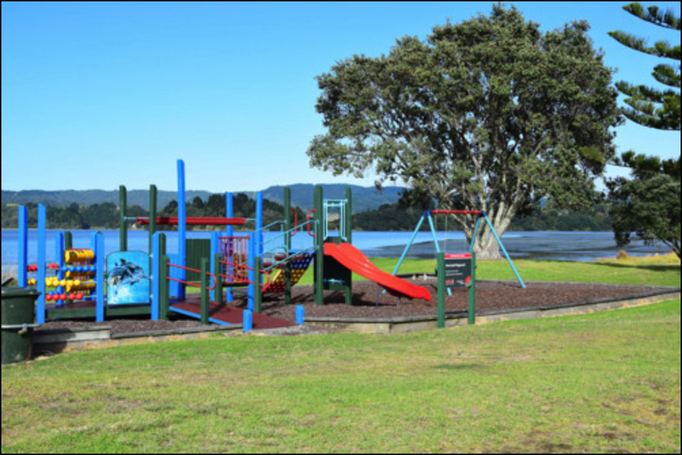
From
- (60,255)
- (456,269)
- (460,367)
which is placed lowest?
(460,367)

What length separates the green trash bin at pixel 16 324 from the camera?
9.84 metres

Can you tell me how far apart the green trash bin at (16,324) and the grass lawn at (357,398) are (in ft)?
1.40

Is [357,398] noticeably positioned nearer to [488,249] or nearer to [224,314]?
[224,314]

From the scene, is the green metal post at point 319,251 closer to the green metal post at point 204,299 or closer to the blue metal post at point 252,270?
the blue metal post at point 252,270

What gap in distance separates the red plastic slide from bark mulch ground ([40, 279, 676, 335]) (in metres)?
0.42

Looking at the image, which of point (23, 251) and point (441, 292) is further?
point (441, 292)

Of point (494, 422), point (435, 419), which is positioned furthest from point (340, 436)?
point (494, 422)

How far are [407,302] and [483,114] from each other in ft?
70.1

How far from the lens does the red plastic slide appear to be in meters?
16.2

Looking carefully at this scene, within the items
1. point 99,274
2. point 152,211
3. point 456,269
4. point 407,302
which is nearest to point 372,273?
point 456,269

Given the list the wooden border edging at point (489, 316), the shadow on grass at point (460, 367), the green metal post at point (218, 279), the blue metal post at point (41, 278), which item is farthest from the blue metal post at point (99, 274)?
the shadow on grass at point (460, 367)

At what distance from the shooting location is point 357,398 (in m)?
7.02

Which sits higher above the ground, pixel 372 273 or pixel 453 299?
pixel 372 273

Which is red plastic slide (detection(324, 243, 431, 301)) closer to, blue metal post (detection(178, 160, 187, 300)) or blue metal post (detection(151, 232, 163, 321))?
blue metal post (detection(178, 160, 187, 300))
